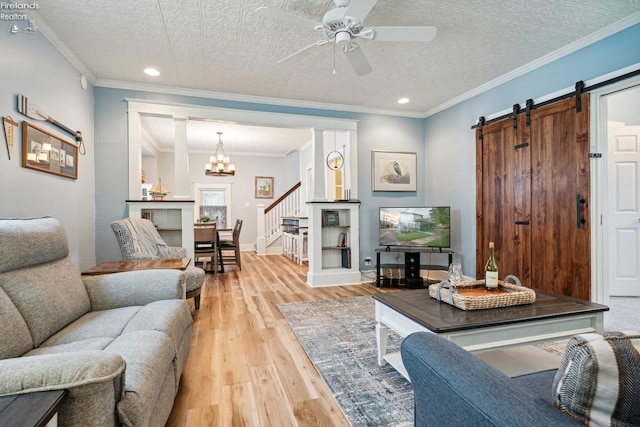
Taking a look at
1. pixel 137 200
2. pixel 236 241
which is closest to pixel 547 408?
pixel 137 200

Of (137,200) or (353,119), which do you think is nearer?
(137,200)

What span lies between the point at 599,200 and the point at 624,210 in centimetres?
171

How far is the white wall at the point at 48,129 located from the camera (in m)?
2.14

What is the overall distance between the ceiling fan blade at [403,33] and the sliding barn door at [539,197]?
175cm

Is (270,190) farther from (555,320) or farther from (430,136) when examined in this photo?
(555,320)

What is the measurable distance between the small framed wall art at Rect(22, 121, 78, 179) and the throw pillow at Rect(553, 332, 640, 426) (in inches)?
129

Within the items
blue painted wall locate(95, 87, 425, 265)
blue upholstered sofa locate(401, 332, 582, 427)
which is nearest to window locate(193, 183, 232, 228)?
blue painted wall locate(95, 87, 425, 265)

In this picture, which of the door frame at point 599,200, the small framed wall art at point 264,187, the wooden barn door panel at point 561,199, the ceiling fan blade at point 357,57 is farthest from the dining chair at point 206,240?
the door frame at point 599,200

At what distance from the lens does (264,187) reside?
8719 millimetres

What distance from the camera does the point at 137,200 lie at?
3.74 m

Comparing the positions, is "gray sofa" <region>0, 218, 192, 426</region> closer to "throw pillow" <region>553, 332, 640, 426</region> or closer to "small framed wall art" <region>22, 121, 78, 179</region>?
"small framed wall art" <region>22, 121, 78, 179</region>

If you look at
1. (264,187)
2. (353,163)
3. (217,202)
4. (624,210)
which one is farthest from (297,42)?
(217,202)

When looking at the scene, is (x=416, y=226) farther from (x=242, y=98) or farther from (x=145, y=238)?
(x=145, y=238)

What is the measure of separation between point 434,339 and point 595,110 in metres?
3.10
